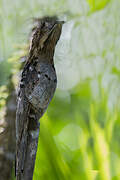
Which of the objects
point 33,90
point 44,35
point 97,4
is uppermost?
point 97,4

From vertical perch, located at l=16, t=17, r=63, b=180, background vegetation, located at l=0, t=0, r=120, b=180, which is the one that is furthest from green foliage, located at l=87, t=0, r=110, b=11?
Result: vertical perch, located at l=16, t=17, r=63, b=180

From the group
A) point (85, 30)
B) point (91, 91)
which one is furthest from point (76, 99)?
point (85, 30)

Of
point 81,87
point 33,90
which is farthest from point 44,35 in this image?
point 81,87

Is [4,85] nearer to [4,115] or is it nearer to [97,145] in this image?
[4,115]

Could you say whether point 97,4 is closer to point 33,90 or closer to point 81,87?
point 81,87

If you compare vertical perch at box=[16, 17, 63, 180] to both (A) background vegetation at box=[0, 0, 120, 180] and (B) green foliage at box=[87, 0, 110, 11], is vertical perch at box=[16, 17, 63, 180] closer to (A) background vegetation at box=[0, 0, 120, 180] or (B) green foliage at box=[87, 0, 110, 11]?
(A) background vegetation at box=[0, 0, 120, 180]

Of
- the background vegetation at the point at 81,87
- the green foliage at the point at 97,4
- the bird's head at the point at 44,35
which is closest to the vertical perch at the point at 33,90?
the bird's head at the point at 44,35

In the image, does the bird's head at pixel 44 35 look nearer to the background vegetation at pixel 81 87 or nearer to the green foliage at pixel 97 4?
the background vegetation at pixel 81 87
